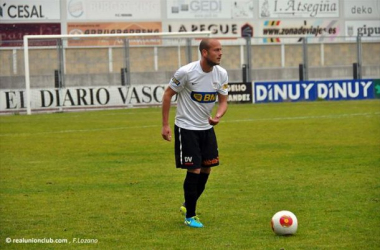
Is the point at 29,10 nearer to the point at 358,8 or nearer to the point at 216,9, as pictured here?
the point at 216,9

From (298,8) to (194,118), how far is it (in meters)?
48.0

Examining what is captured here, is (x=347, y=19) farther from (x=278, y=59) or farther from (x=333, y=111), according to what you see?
(x=333, y=111)

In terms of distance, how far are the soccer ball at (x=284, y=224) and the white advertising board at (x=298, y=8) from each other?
4828 centimetres

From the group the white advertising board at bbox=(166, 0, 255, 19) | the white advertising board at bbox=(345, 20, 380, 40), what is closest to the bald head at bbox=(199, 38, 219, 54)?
the white advertising board at bbox=(166, 0, 255, 19)

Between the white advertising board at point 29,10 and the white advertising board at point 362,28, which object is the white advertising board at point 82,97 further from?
the white advertising board at point 362,28

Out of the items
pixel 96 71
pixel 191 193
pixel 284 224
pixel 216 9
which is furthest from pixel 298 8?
pixel 284 224

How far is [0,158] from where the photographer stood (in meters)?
16.8

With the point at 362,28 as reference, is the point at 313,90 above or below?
below

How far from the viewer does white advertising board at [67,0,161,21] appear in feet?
173

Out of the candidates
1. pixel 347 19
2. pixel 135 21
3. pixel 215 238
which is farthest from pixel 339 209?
pixel 347 19

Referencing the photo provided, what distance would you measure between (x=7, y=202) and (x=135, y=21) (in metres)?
43.8

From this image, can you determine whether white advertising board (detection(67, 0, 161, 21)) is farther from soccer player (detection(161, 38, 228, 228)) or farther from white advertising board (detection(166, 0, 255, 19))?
soccer player (detection(161, 38, 228, 228))

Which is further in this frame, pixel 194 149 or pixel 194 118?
pixel 194 118

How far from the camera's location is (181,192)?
11.9 m
